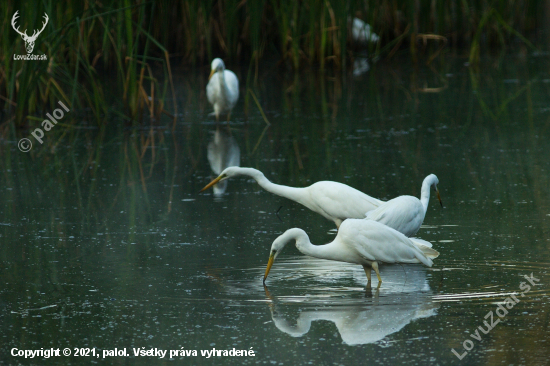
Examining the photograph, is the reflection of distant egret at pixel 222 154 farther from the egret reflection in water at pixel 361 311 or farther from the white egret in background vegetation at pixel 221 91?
the egret reflection in water at pixel 361 311

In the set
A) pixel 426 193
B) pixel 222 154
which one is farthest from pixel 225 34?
pixel 426 193

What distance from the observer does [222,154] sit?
9055 mm

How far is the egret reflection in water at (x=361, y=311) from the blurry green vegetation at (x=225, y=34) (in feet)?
19.1

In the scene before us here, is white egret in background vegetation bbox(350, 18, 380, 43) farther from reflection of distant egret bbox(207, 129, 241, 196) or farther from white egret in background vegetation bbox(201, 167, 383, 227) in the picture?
white egret in background vegetation bbox(201, 167, 383, 227)

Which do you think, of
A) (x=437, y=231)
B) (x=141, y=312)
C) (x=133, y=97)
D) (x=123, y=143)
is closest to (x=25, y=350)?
(x=141, y=312)

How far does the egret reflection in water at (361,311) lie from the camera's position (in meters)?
4.01

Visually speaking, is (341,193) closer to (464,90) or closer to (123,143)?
(123,143)

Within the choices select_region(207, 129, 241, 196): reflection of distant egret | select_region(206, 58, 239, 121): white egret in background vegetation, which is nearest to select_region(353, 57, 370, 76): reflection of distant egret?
select_region(206, 58, 239, 121): white egret in background vegetation

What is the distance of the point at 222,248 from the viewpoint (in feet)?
18.5

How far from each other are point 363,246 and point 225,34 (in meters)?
12.2

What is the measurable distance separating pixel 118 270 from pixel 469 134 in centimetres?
550

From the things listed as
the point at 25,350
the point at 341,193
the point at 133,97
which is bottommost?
the point at 25,350

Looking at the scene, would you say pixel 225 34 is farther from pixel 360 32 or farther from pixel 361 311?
pixel 361 311

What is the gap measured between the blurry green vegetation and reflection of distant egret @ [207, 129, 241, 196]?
1.13 metres
